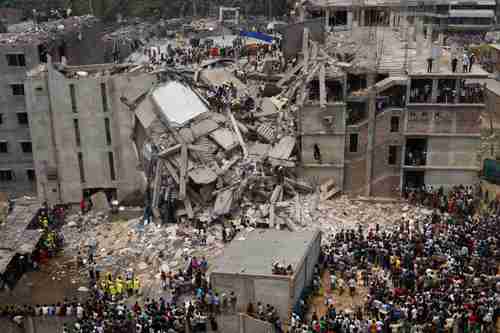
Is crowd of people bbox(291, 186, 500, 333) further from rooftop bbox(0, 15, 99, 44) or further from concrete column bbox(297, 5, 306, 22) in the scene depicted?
concrete column bbox(297, 5, 306, 22)

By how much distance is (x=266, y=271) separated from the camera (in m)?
26.2

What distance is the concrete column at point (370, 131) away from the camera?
3716 cm

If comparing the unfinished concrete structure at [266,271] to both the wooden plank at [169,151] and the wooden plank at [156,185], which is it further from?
the wooden plank at [169,151]

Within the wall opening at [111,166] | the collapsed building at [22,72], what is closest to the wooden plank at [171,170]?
the wall opening at [111,166]

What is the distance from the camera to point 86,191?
135 feet

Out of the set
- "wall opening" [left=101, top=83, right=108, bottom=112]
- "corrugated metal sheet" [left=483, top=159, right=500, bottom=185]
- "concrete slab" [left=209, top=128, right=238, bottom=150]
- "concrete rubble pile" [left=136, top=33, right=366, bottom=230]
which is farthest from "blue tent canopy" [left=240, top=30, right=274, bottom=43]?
"corrugated metal sheet" [left=483, top=159, right=500, bottom=185]

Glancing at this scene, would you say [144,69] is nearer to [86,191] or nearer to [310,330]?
[86,191]

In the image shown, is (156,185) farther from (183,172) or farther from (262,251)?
(262,251)

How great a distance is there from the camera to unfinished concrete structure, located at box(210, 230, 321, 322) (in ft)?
84.4

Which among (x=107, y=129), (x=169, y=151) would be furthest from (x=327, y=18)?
(x=169, y=151)

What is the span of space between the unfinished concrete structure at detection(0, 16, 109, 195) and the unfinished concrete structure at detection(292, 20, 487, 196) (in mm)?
19500

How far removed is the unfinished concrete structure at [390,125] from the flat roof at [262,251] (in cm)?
899

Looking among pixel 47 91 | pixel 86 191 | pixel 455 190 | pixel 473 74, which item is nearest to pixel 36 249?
pixel 86 191

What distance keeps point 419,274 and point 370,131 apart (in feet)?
41.4
